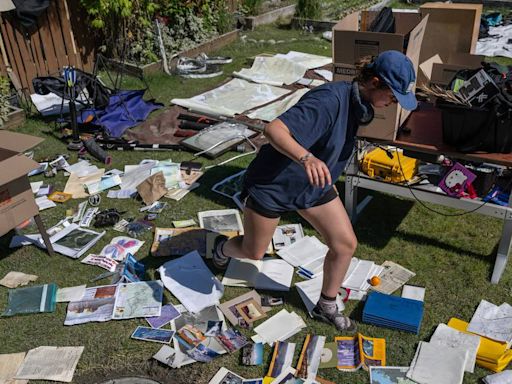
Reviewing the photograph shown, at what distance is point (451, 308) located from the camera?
11.6 feet

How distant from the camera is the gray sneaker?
3.37 meters

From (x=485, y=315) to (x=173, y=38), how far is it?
23.7 ft

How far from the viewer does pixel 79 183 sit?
207 inches

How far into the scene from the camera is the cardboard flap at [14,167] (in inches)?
139

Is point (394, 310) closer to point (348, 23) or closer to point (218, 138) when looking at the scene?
point (348, 23)

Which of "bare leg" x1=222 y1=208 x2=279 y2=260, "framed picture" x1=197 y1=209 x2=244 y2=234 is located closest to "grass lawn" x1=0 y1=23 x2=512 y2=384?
"framed picture" x1=197 y1=209 x2=244 y2=234

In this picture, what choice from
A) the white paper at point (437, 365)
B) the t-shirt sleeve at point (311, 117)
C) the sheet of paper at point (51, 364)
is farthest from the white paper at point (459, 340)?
the sheet of paper at point (51, 364)


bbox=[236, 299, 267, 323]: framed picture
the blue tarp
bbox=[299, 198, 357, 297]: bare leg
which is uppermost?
bbox=[299, 198, 357, 297]: bare leg

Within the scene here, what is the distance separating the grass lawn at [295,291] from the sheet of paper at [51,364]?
0.20 feet

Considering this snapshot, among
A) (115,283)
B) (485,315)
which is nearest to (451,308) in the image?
(485,315)

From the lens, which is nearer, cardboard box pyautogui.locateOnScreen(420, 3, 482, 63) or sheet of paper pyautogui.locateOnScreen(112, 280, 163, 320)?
sheet of paper pyautogui.locateOnScreen(112, 280, 163, 320)

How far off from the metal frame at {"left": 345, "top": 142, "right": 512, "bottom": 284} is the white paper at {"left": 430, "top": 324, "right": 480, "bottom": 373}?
0.66 metres

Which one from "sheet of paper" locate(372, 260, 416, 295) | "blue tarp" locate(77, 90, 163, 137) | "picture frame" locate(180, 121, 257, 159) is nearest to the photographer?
"sheet of paper" locate(372, 260, 416, 295)

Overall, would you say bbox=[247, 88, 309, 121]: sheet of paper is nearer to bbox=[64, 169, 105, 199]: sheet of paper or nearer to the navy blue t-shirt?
bbox=[64, 169, 105, 199]: sheet of paper
